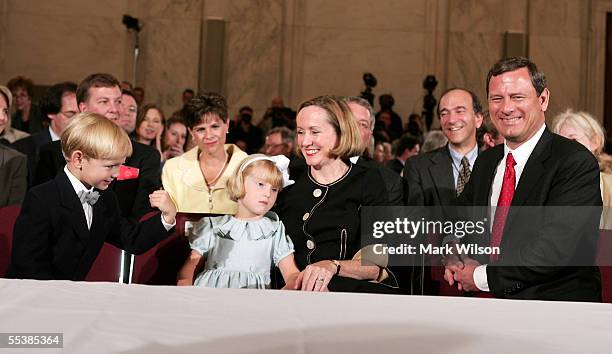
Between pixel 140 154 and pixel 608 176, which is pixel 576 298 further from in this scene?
pixel 140 154

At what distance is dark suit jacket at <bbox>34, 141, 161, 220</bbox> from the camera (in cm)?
530

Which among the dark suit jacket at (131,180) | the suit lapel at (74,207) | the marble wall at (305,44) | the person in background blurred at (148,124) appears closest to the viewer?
the suit lapel at (74,207)

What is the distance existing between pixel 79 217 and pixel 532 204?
1998mm

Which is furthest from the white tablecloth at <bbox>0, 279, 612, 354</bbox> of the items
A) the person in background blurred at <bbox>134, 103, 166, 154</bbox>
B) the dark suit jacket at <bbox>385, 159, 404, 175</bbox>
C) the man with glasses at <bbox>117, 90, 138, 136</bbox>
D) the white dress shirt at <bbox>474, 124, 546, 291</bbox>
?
the dark suit jacket at <bbox>385, 159, 404, 175</bbox>

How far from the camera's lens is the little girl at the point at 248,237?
4.12m

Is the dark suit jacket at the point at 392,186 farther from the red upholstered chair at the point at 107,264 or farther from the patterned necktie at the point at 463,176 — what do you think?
the red upholstered chair at the point at 107,264

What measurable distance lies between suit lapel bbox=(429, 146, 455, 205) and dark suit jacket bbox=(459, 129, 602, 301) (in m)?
1.40

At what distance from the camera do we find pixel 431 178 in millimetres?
5426

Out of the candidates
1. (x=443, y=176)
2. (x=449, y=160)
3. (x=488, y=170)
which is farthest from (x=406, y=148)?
(x=488, y=170)

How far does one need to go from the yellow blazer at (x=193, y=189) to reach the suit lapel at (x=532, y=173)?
5.66 feet

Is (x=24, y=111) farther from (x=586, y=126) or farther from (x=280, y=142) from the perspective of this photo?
(x=586, y=126)

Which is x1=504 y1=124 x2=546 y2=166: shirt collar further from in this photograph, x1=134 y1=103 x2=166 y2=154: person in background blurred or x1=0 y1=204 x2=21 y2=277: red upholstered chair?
x1=134 y1=103 x2=166 y2=154: person in background blurred

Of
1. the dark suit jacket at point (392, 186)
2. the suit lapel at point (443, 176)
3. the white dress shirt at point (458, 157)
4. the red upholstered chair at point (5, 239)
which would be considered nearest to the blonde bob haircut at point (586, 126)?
the white dress shirt at point (458, 157)

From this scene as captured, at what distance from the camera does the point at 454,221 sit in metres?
4.45
